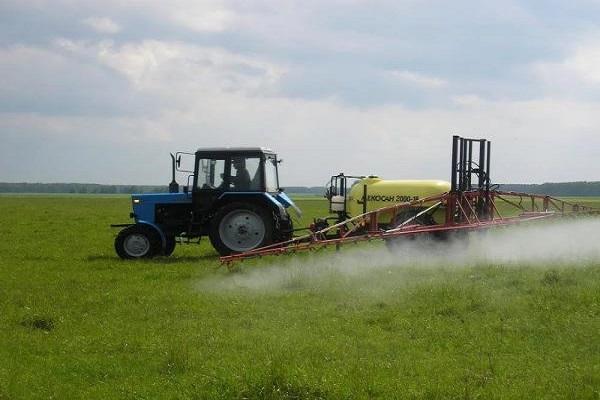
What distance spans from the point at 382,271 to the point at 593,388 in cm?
785

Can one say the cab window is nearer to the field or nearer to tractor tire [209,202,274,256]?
tractor tire [209,202,274,256]

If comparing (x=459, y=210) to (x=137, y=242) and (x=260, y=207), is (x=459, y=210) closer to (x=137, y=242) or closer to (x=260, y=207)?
(x=260, y=207)

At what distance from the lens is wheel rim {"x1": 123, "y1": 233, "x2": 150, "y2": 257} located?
19047 mm

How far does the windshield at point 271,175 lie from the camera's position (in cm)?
1872

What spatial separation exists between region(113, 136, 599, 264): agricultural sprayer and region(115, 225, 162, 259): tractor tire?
3 centimetres

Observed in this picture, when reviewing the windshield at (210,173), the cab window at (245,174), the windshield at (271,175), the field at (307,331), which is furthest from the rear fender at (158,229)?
the windshield at (271,175)

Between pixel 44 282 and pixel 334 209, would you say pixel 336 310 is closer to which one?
pixel 44 282

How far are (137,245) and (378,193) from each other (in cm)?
637

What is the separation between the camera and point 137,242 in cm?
1909

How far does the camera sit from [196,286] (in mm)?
14109

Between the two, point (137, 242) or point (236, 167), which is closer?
point (236, 167)

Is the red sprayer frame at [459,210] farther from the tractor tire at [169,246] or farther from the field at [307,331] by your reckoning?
the tractor tire at [169,246]

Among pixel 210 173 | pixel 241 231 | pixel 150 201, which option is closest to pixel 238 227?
pixel 241 231

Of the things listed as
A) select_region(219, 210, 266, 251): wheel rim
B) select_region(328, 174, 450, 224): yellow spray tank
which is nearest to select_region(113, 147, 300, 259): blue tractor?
select_region(219, 210, 266, 251): wheel rim
